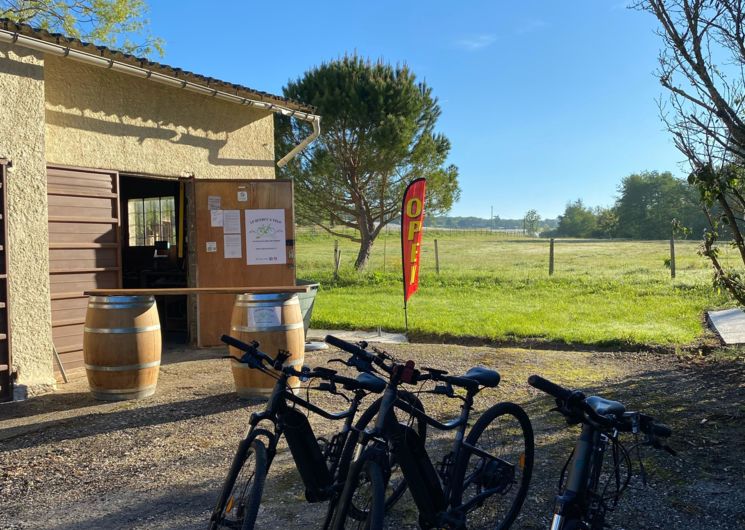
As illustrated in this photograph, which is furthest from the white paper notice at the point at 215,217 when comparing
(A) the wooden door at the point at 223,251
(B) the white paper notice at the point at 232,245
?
(B) the white paper notice at the point at 232,245

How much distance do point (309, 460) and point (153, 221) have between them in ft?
27.8

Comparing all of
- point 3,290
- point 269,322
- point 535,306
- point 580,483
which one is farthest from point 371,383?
point 535,306

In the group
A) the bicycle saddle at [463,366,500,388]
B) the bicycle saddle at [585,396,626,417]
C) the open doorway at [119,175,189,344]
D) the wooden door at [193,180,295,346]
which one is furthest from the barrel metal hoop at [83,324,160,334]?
the bicycle saddle at [585,396,626,417]

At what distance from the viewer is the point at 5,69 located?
614cm

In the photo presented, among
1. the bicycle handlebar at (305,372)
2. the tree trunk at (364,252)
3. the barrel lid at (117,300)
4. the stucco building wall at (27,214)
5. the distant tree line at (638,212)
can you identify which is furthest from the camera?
the distant tree line at (638,212)

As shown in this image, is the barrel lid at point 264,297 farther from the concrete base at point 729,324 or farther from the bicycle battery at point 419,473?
the concrete base at point 729,324

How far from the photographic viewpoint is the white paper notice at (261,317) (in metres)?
5.74

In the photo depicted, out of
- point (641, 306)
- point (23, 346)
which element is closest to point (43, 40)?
point (23, 346)

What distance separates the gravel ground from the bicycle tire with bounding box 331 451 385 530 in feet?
3.58

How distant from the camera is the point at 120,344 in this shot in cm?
590

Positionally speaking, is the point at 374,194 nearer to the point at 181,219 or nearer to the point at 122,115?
the point at 181,219

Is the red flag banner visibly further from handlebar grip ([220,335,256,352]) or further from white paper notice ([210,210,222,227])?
handlebar grip ([220,335,256,352])

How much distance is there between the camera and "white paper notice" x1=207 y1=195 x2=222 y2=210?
8.86 m

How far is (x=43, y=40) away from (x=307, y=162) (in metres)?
16.4
